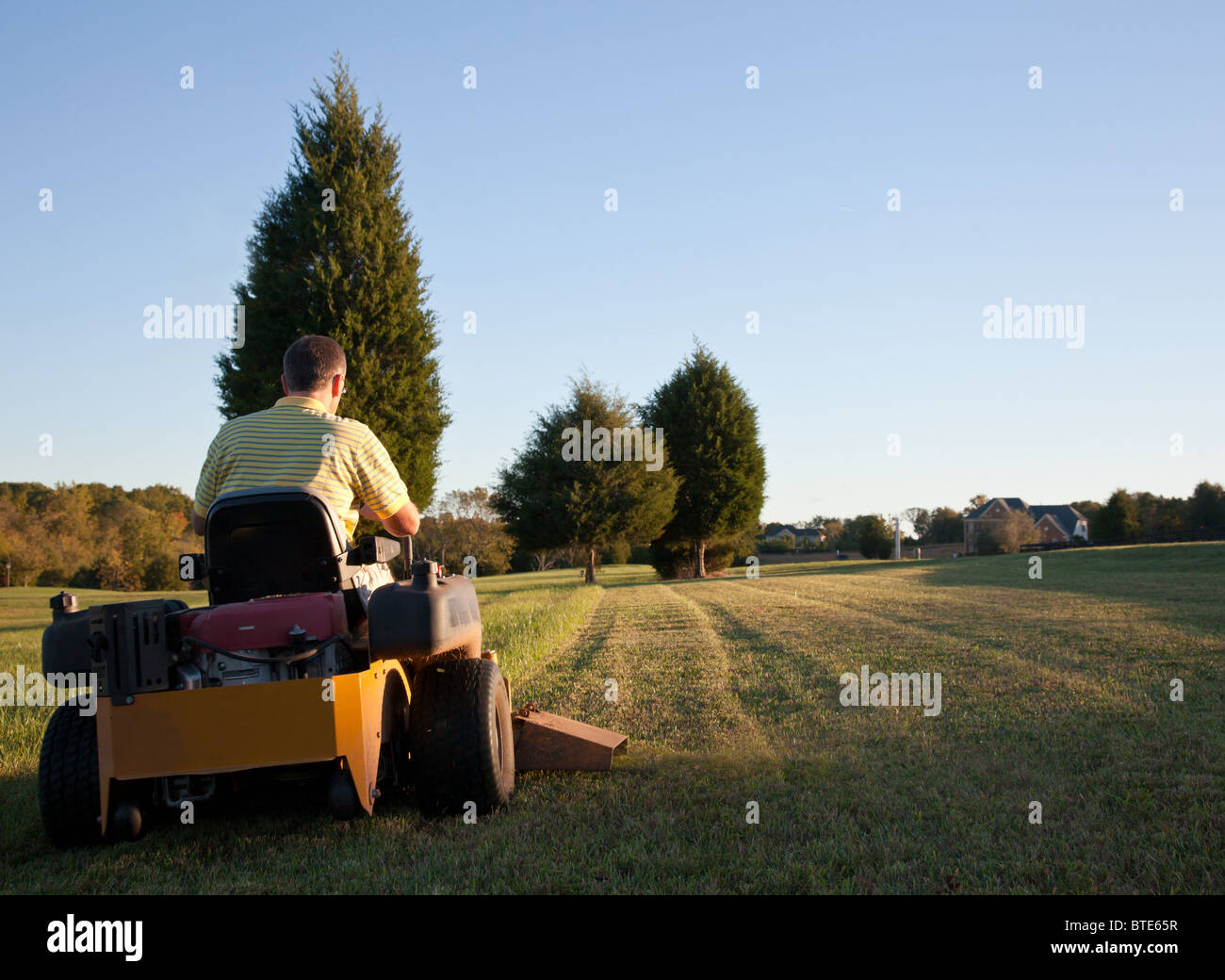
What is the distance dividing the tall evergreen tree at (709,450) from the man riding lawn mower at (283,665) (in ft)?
115

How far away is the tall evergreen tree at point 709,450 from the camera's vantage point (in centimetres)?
3906

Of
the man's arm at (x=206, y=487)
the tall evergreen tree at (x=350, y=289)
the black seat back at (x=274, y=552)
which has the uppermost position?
the tall evergreen tree at (x=350, y=289)

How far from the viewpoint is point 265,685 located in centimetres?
296

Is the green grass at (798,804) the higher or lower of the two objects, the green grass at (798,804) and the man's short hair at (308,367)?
the lower

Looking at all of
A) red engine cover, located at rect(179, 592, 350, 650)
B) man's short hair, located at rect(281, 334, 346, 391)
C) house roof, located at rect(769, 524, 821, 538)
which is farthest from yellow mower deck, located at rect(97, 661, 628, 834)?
house roof, located at rect(769, 524, 821, 538)

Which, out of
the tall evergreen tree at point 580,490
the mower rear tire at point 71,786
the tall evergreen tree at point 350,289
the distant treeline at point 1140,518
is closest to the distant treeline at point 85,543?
the tall evergreen tree at point 580,490

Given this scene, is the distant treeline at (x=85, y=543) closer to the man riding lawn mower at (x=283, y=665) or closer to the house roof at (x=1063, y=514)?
the man riding lawn mower at (x=283, y=665)

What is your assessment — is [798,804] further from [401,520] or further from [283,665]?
[283,665]

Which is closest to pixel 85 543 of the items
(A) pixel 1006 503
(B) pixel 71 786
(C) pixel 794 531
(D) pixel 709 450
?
(D) pixel 709 450

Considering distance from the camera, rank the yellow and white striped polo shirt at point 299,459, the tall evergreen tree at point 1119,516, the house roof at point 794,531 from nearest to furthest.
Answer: the yellow and white striped polo shirt at point 299,459 → the tall evergreen tree at point 1119,516 → the house roof at point 794,531

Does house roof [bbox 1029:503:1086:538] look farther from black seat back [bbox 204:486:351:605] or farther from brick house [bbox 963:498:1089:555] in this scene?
black seat back [bbox 204:486:351:605]

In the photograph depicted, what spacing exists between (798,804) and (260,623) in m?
2.46
